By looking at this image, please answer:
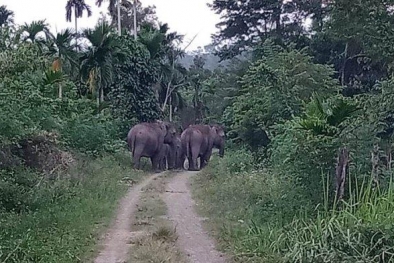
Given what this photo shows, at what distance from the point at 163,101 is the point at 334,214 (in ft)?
96.9

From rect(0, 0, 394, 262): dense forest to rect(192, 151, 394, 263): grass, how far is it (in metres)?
0.02

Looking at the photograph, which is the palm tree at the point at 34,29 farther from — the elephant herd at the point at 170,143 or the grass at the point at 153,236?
the grass at the point at 153,236

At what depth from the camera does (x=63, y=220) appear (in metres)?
11.9

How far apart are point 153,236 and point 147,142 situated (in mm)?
14780

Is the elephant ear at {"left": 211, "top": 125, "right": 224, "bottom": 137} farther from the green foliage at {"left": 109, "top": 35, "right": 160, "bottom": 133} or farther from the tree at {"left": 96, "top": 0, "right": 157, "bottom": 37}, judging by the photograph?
the tree at {"left": 96, "top": 0, "right": 157, "bottom": 37}

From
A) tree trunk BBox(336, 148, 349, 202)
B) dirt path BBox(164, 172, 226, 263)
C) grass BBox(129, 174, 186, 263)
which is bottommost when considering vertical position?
dirt path BBox(164, 172, 226, 263)

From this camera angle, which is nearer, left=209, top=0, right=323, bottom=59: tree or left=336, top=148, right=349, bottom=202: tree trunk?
left=336, top=148, right=349, bottom=202: tree trunk

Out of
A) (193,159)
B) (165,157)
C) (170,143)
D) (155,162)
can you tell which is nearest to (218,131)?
(193,159)

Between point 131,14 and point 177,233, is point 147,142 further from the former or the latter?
point 131,14

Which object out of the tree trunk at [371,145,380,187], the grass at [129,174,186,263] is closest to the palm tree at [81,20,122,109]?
the grass at [129,174,186,263]

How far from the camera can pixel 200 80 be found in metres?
47.8

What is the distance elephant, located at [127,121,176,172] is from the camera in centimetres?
2553

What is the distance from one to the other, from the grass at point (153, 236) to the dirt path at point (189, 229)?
0.17 m

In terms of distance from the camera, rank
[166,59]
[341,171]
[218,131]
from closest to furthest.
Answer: [341,171] < [218,131] < [166,59]
